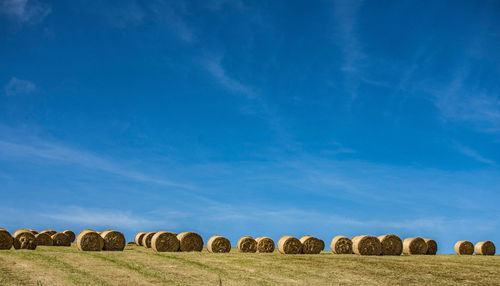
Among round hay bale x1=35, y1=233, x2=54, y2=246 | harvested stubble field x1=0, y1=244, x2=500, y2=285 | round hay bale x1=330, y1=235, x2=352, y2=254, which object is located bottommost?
harvested stubble field x1=0, y1=244, x2=500, y2=285

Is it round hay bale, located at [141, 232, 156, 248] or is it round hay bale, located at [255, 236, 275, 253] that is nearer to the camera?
round hay bale, located at [255, 236, 275, 253]

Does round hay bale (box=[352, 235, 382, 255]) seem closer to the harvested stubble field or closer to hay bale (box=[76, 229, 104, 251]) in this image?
the harvested stubble field

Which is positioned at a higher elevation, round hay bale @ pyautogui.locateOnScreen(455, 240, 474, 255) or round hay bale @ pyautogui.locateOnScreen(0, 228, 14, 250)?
round hay bale @ pyautogui.locateOnScreen(455, 240, 474, 255)

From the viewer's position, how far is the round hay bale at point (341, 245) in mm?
32938

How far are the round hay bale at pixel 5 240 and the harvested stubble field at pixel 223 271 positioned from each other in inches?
163

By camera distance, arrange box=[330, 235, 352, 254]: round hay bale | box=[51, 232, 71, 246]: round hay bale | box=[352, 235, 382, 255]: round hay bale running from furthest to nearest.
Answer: box=[51, 232, 71, 246]: round hay bale
box=[330, 235, 352, 254]: round hay bale
box=[352, 235, 382, 255]: round hay bale

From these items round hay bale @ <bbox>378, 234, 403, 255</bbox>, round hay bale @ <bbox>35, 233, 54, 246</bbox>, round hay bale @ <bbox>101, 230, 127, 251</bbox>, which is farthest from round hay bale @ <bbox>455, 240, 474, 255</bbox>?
round hay bale @ <bbox>35, 233, 54, 246</bbox>

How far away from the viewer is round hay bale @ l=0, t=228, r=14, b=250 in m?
28.1

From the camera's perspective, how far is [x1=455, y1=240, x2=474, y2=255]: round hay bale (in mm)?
39188

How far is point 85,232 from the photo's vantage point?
99.1ft

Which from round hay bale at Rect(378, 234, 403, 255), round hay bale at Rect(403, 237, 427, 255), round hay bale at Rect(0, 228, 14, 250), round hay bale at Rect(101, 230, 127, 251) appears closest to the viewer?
round hay bale at Rect(0, 228, 14, 250)

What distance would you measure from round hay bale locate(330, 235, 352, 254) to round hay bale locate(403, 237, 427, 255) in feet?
18.6

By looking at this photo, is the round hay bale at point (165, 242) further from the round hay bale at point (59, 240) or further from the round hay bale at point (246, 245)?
the round hay bale at point (59, 240)

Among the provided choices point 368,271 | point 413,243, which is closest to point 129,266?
point 368,271
